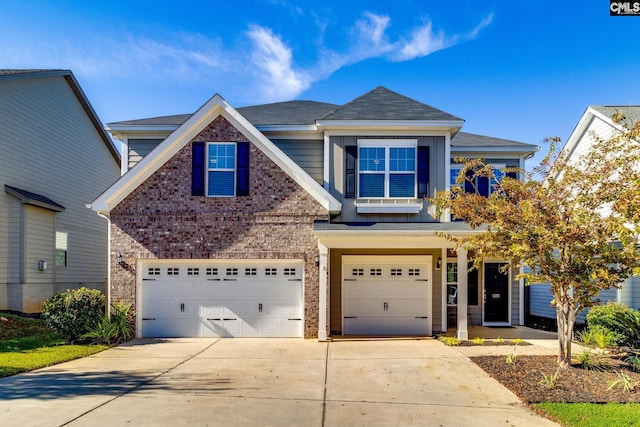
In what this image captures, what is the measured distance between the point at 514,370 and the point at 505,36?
460 inches

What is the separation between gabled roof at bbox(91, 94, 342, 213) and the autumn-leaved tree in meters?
4.76

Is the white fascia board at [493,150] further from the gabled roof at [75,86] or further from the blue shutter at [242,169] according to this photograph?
the gabled roof at [75,86]

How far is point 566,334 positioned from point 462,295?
350 cm

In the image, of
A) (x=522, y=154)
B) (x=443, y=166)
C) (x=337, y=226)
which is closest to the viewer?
(x=337, y=226)

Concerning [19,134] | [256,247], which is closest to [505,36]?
[256,247]

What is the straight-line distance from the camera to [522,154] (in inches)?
598

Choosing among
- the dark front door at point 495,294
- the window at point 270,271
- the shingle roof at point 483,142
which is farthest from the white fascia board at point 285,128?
the dark front door at point 495,294

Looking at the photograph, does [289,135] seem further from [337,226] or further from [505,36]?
[505,36]

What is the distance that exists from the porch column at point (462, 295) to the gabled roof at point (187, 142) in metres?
3.51

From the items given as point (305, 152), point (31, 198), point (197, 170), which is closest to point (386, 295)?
point (305, 152)

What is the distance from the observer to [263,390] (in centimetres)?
722

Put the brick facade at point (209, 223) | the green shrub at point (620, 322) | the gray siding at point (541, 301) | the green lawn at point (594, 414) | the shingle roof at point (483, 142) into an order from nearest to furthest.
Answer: the green lawn at point (594, 414) < the green shrub at point (620, 322) < the brick facade at point (209, 223) < the gray siding at point (541, 301) < the shingle roof at point (483, 142)

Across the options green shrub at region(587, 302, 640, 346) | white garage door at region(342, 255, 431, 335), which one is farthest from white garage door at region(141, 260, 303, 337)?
green shrub at region(587, 302, 640, 346)

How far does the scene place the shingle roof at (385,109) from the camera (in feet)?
41.7
